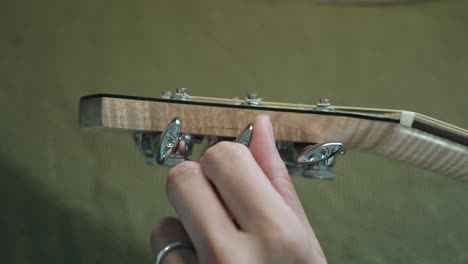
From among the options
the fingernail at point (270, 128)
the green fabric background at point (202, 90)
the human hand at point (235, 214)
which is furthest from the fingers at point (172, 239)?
the green fabric background at point (202, 90)

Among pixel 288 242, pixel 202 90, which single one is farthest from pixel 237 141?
pixel 202 90

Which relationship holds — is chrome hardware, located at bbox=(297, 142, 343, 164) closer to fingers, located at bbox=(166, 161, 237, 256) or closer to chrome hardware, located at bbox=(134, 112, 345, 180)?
chrome hardware, located at bbox=(134, 112, 345, 180)

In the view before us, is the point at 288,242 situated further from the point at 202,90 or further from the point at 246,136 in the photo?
the point at 202,90

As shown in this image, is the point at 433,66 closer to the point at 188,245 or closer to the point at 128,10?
the point at 128,10

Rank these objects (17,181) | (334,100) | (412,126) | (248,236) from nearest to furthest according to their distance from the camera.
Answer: (248,236) → (412,126) → (17,181) → (334,100)

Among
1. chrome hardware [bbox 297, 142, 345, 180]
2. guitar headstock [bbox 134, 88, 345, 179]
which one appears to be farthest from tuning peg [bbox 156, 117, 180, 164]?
chrome hardware [bbox 297, 142, 345, 180]

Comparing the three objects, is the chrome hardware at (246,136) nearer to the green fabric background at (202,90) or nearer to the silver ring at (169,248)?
the silver ring at (169,248)

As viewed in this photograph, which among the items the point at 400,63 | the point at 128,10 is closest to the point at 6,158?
the point at 128,10
